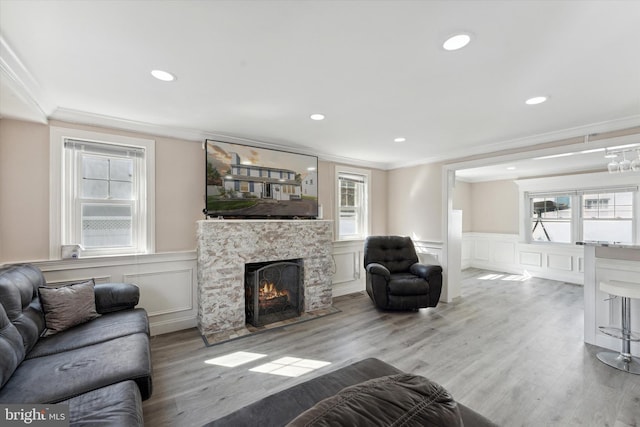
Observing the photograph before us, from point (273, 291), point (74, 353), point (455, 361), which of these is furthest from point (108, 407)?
point (455, 361)

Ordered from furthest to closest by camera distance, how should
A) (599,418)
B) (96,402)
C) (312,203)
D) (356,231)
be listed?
(356,231)
(312,203)
(599,418)
(96,402)

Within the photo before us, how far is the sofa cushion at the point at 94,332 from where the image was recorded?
1.88 metres

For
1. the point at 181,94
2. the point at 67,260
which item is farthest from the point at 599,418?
the point at 67,260

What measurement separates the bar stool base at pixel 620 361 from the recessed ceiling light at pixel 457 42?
10.5ft

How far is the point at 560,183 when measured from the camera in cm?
583

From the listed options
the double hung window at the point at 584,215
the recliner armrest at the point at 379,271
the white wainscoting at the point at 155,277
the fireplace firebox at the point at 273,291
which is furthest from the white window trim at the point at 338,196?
the double hung window at the point at 584,215

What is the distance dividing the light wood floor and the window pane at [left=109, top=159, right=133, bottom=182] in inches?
75.2

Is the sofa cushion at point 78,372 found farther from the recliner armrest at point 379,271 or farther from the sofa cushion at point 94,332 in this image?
the recliner armrest at point 379,271

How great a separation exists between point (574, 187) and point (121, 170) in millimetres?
8146

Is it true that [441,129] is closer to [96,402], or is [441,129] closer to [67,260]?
[96,402]

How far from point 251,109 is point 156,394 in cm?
263

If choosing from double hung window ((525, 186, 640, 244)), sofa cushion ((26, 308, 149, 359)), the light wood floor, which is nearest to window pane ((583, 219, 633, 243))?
double hung window ((525, 186, 640, 244))

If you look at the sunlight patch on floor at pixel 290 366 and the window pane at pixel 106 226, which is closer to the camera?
the sunlight patch on floor at pixel 290 366

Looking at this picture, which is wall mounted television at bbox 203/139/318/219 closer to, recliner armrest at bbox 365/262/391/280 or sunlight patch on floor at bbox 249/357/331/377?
recliner armrest at bbox 365/262/391/280
